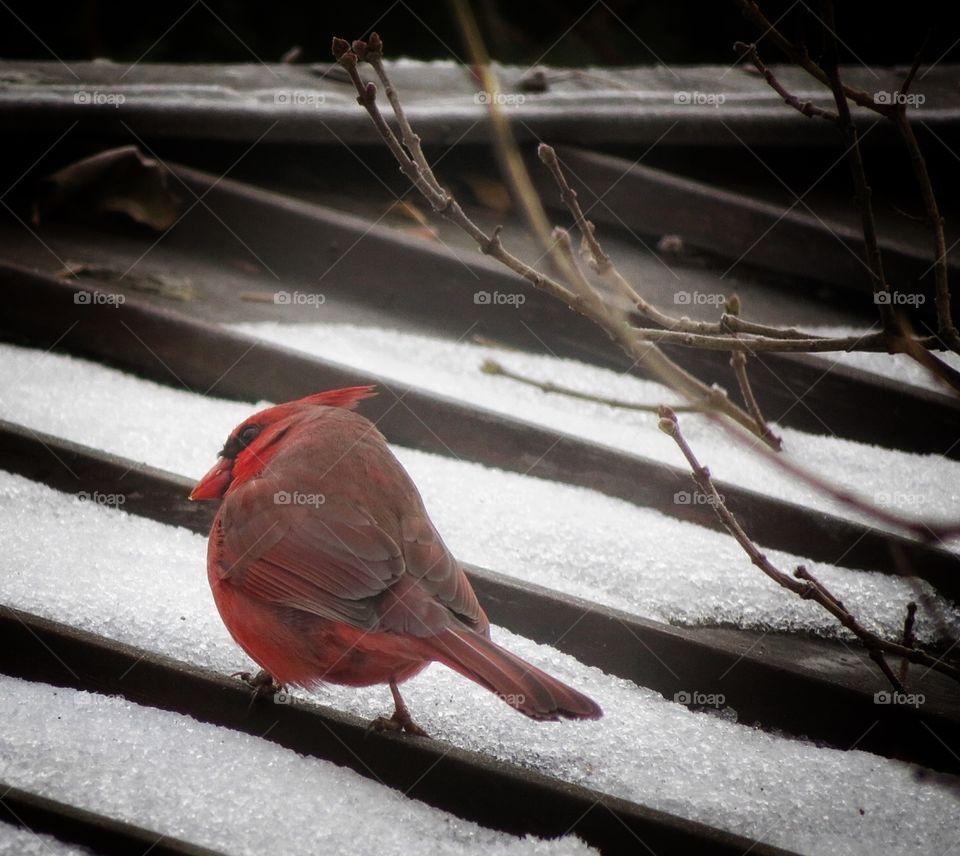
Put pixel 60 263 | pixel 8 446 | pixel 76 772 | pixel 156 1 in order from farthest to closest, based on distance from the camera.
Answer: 1. pixel 156 1
2. pixel 60 263
3. pixel 8 446
4. pixel 76 772

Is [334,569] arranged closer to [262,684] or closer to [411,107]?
[262,684]

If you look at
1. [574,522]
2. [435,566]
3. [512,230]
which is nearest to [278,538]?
[435,566]

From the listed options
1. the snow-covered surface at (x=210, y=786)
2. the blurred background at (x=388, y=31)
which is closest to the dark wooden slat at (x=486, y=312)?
the snow-covered surface at (x=210, y=786)

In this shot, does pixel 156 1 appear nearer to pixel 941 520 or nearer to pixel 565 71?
pixel 565 71

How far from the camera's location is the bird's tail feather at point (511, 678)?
1.61 metres

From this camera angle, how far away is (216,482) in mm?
2203

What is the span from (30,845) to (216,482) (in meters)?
0.88

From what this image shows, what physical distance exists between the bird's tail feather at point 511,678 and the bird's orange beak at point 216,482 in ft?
2.32

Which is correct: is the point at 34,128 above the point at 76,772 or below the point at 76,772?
above

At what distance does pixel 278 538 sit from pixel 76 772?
59 centimetres

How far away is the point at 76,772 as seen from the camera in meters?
1.65

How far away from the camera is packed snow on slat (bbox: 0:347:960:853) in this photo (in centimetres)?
182

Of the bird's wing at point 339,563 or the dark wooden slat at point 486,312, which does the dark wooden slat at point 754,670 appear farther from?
the dark wooden slat at point 486,312

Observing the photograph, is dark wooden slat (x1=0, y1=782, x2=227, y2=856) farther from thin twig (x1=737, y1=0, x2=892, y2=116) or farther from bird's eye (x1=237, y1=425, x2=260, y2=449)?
thin twig (x1=737, y1=0, x2=892, y2=116)
